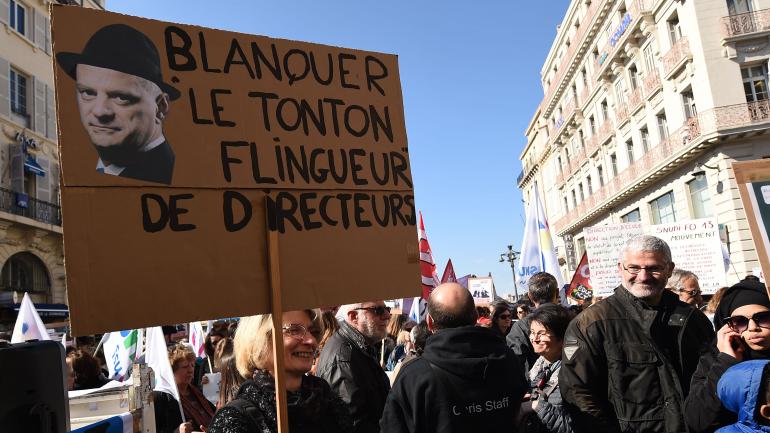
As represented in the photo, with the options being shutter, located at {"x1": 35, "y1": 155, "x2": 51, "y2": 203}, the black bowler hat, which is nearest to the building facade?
the black bowler hat

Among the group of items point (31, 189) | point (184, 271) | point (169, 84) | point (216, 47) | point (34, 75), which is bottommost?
point (184, 271)

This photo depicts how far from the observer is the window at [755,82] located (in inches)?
761

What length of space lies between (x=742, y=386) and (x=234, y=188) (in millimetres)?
2181

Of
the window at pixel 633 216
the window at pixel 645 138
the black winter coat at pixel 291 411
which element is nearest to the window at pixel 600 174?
the window at pixel 633 216

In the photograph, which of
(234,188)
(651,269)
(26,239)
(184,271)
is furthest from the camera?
(26,239)

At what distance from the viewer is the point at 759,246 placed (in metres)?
2.78

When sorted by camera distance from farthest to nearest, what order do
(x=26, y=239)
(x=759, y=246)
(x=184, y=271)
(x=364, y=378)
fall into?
(x=26, y=239) < (x=364, y=378) < (x=759, y=246) < (x=184, y=271)

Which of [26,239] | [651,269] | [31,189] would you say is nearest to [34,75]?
[31,189]

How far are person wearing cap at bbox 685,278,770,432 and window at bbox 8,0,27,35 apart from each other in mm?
23917

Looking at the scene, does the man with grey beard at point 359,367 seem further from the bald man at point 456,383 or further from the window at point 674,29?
the window at point 674,29

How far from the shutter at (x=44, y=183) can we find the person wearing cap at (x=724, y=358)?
2322 centimetres

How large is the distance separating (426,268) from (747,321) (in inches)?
240

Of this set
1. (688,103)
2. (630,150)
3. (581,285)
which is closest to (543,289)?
(581,285)

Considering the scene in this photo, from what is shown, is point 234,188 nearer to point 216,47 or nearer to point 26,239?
point 216,47
